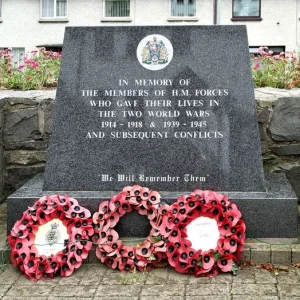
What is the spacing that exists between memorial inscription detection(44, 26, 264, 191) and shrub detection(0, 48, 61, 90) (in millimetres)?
1760

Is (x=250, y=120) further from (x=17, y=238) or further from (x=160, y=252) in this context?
(x=17, y=238)

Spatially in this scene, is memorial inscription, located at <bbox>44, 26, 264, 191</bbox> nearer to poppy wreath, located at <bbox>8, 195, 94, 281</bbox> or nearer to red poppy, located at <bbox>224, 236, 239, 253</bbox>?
poppy wreath, located at <bbox>8, 195, 94, 281</bbox>

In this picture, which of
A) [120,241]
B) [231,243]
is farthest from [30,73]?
[231,243]

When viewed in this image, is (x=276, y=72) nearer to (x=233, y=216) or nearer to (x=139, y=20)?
(x=233, y=216)

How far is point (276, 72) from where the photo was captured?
6805mm

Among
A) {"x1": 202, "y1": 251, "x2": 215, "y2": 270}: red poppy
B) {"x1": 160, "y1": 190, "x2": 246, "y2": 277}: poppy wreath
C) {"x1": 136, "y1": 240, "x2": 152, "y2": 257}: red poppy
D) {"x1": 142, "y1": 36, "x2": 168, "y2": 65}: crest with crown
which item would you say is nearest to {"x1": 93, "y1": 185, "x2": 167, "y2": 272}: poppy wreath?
{"x1": 136, "y1": 240, "x2": 152, "y2": 257}: red poppy

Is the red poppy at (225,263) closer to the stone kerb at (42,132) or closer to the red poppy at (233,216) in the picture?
the red poppy at (233,216)

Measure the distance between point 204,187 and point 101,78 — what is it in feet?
4.02

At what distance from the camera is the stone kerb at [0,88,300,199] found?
5.82 m

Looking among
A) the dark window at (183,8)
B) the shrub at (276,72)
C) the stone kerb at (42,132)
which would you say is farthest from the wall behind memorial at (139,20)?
the stone kerb at (42,132)

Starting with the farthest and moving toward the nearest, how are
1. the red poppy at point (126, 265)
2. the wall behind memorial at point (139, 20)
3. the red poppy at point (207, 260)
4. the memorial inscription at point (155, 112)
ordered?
the wall behind memorial at point (139, 20) → the memorial inscription at point (155, 112) → the red poppy at point (126, 265) → the red poppy at point (207, 260)

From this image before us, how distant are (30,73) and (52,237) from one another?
3.00 metres

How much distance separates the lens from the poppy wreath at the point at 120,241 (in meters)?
4.40

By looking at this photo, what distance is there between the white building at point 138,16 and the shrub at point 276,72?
63.7 ft
